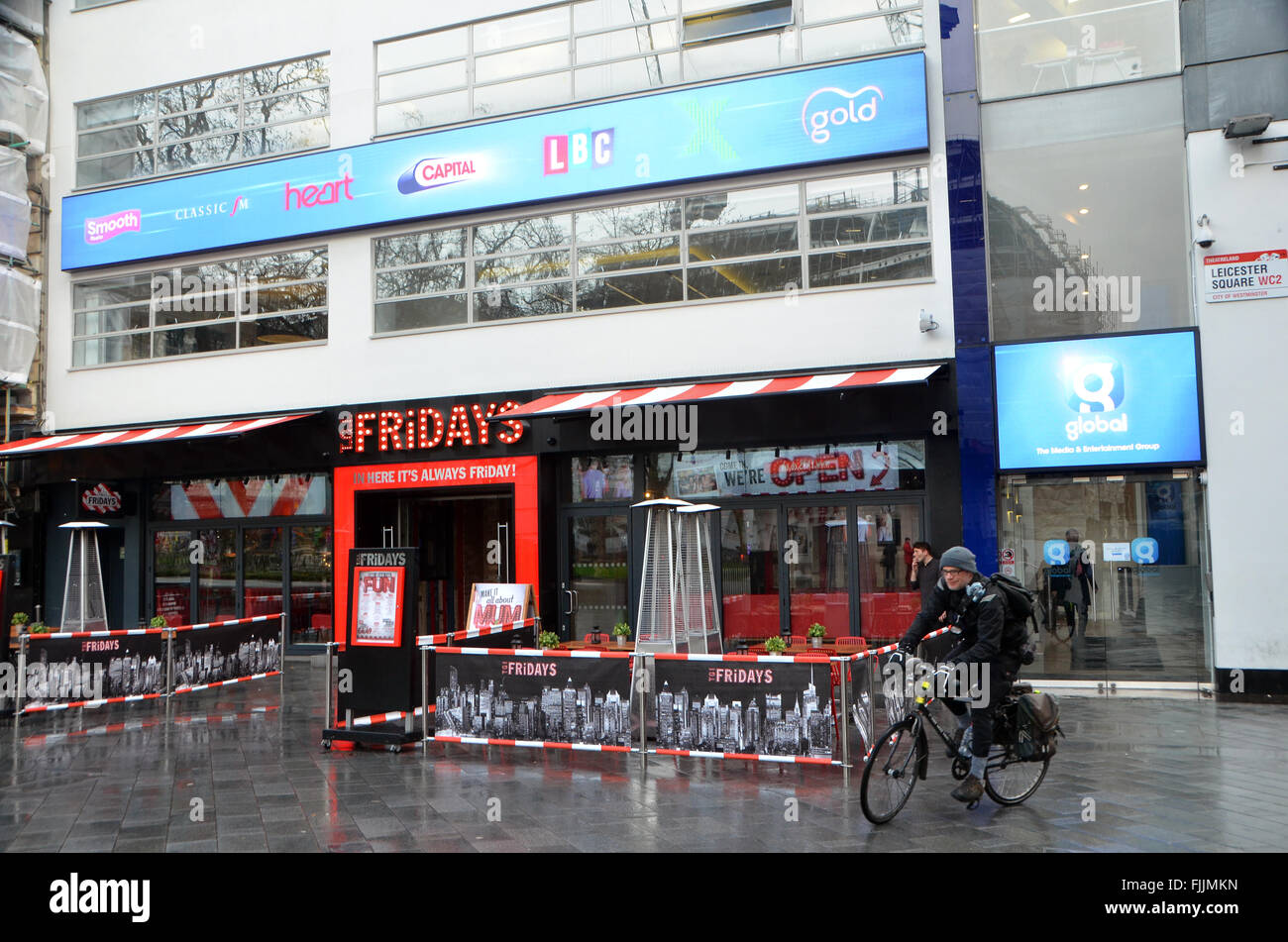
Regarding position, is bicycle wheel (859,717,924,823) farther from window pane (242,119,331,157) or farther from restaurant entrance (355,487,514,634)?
window pane (242,119,331,157)

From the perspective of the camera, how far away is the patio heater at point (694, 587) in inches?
440

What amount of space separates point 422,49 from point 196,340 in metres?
6.16

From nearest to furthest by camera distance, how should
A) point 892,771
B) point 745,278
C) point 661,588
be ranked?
point 892,771
point 661,588
point 745,278

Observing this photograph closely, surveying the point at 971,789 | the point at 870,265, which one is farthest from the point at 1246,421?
the point at 971,789

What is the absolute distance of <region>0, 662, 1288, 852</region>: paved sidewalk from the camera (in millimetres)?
6684

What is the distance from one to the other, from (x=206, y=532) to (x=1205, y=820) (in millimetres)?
15922

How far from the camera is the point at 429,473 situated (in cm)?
1596

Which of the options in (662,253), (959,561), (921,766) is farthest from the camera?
(662,253)

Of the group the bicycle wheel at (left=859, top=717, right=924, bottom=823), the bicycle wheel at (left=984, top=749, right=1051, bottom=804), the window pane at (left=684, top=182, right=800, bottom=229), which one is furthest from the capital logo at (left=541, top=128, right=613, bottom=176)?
the bicycle wheel at (left=984, top=749, right=1051, bottom=804)

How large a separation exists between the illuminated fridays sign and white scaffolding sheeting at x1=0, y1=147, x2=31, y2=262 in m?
0.63

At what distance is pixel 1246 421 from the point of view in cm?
1205

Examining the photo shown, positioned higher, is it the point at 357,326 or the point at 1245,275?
the point at 357,326

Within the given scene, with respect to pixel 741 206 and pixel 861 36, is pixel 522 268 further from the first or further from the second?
pixel 861 36
